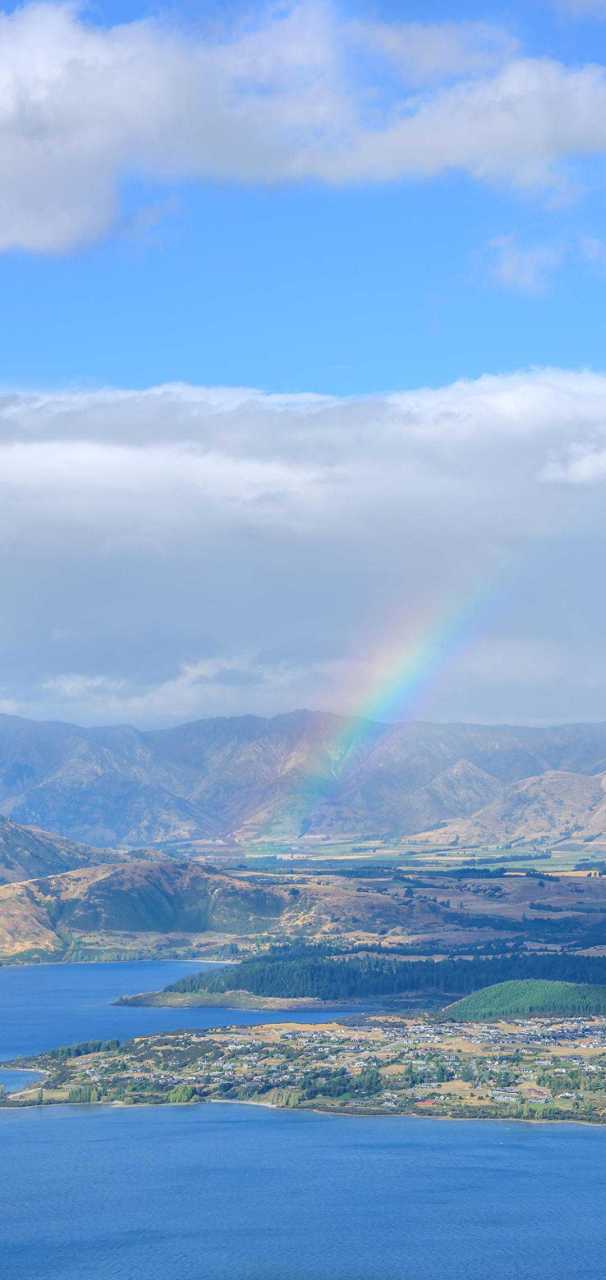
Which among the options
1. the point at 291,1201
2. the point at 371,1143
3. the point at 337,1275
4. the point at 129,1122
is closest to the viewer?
the point at 337,1275

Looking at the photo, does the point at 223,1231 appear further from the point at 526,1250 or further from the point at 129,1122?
the point at 129,1122

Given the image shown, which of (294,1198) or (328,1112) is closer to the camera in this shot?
(294,1198)

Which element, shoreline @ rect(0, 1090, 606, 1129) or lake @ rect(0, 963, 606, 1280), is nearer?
lake @ rect(0, 963, 606, 1280)

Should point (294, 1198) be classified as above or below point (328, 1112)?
below

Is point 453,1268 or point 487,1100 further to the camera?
point 487,1100

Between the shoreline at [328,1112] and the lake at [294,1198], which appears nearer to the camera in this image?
the lake at [294,1198]

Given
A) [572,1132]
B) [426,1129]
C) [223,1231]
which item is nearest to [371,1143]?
[426,1129]

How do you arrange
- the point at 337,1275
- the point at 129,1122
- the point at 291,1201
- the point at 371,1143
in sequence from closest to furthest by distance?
the point at 337,1275, the point at 291,1201, the point at 371,1143, the point at 129,1122
